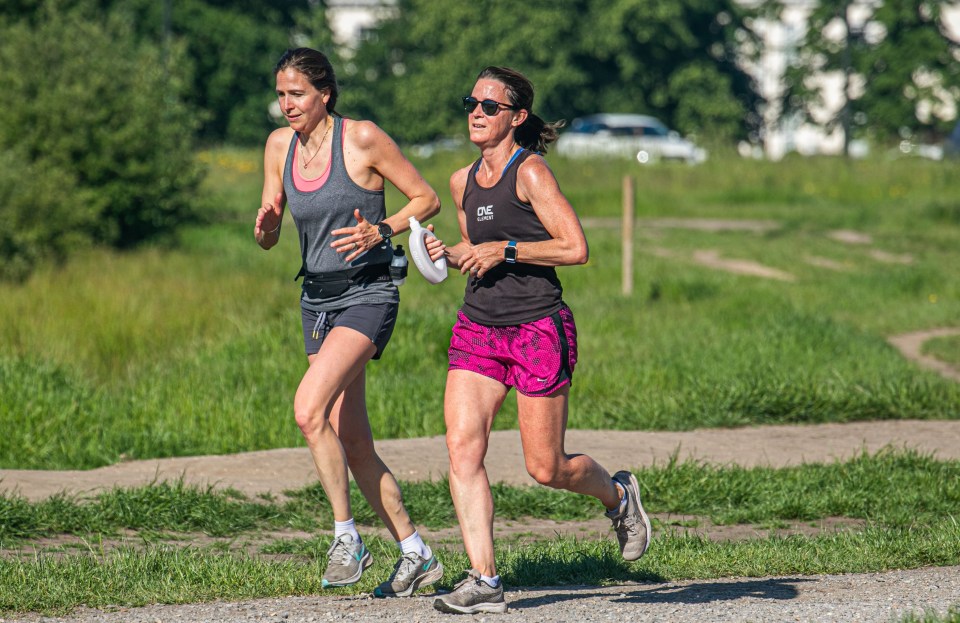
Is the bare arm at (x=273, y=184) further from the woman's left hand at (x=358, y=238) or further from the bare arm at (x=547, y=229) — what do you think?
the bare arm at (x=547, y=229)

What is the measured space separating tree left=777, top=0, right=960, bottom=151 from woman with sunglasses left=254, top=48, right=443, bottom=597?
46.6 meters

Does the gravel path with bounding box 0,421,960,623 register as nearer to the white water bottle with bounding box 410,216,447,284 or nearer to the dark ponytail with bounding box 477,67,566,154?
the white water bottle with bounding box 410,216,447,284

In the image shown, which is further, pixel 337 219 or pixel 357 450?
pixel 357 450

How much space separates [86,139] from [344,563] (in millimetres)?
15170

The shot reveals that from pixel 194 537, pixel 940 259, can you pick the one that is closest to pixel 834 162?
pixel 940 259

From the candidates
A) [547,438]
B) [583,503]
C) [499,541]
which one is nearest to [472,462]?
[547,438]

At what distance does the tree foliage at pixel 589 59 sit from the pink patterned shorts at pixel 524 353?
4791 cm

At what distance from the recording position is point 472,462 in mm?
5184

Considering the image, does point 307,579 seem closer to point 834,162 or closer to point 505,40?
point 834,162

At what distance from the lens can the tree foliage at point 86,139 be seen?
60.3ft

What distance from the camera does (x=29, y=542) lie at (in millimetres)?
6785

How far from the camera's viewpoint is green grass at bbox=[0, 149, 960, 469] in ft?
32.7

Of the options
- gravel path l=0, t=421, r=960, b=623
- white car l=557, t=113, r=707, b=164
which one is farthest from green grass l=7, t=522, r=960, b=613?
white car l=557, t=113, r=707, b=164

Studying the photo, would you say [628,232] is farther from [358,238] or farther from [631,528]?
[358,238]
